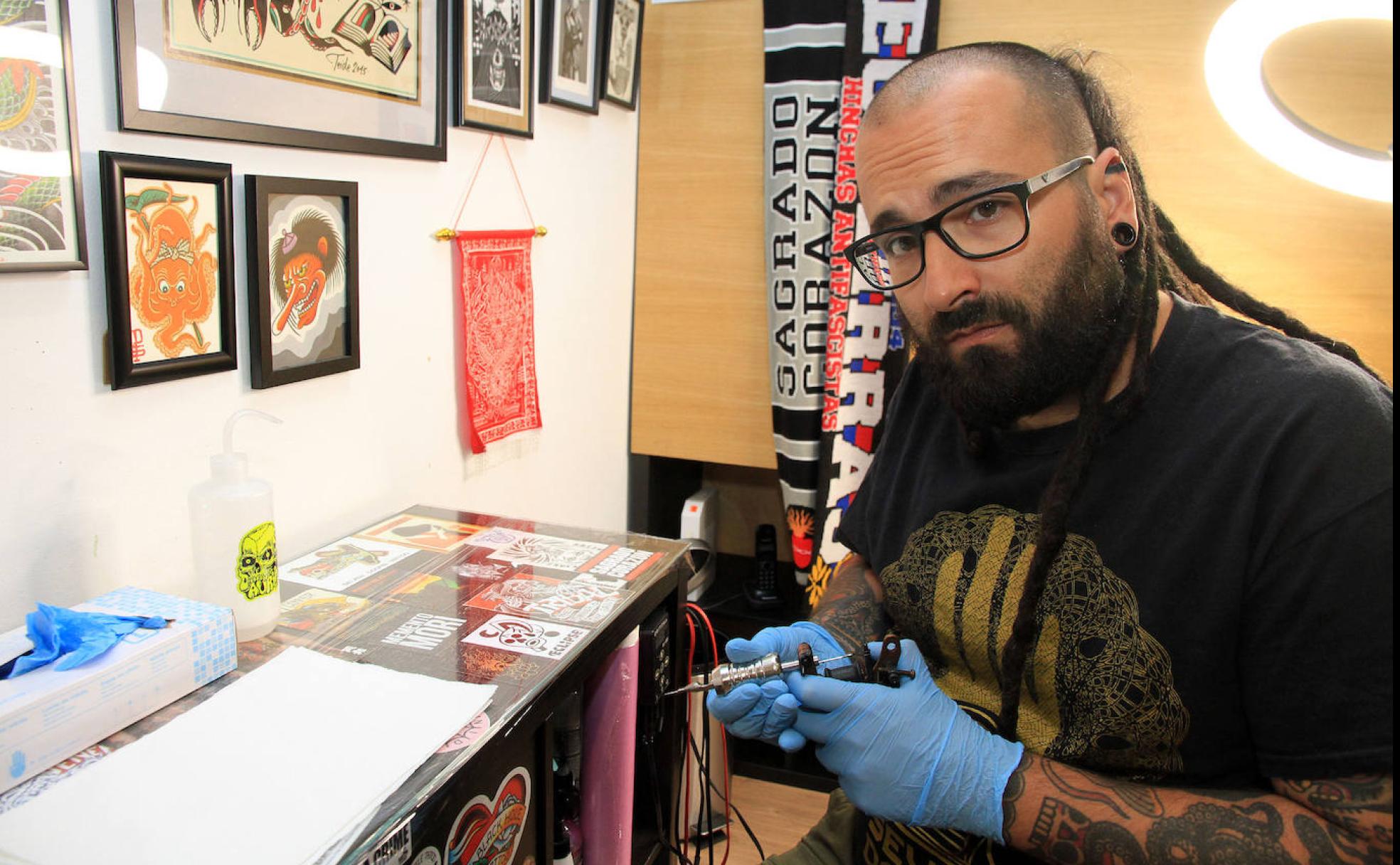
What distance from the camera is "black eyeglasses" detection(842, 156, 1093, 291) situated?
0.97 metres

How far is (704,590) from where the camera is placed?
2479 millimetres

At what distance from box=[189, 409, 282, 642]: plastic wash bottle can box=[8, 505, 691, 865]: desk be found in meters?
0.04

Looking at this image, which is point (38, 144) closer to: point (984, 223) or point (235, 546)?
point (235, 546)

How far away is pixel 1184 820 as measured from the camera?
845mm

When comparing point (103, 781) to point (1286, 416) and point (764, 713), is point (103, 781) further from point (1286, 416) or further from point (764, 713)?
point (1286, 416)

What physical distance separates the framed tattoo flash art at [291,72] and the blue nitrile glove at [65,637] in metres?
0.50

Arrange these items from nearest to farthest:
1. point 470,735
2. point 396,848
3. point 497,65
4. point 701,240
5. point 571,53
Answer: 1. point 396,848
2. point 470,735
3. point 497,65
4. point 571,53
5. point 701,240

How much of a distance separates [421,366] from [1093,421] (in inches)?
40.4

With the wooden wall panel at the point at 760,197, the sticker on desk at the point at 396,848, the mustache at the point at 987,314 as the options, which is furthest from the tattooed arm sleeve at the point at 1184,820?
the wooden wall panel at the point at 760,197

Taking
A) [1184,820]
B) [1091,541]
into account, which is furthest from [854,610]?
[1184,820]

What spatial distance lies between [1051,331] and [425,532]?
923 mm

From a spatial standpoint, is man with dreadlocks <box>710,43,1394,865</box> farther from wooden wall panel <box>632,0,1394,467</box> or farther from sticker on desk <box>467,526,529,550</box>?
wooden wall panel <box>632,0,1394,467</box>

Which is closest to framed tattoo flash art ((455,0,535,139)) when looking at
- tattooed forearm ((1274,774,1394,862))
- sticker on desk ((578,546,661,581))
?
sticker on desk ((578,546,661,581))

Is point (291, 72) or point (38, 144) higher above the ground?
point (291, 72)
